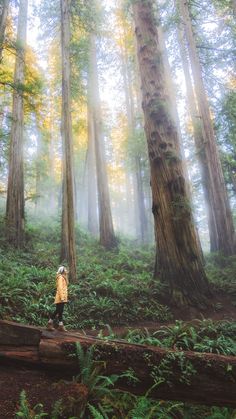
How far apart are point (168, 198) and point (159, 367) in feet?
18.9

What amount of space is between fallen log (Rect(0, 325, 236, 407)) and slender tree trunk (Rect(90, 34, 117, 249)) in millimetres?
10898

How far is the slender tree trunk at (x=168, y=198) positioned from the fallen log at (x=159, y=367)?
4.49 metres

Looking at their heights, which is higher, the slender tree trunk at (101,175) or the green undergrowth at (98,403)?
the slender tree trunk at (101,175)

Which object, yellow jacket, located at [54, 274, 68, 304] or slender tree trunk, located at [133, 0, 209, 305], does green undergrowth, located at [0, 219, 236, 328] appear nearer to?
slender tree trunk, located at [133, 0, 209, 305]

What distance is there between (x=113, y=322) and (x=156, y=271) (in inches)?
90.1

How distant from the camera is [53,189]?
31.0 m

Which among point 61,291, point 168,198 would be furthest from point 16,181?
point 61,291

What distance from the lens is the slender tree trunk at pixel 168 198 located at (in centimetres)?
930

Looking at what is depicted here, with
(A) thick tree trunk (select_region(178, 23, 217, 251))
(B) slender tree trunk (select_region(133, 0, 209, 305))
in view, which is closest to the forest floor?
(B) slender tree trunk (select_region(133, 0, 209, 305))

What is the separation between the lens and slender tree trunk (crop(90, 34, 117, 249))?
16.2 m

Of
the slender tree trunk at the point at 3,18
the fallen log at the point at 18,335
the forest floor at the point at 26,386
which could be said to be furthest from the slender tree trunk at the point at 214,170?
the forest floor at the point at 26,386

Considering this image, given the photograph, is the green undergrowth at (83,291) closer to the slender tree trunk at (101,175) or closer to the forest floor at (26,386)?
the forest floor at (26,386)

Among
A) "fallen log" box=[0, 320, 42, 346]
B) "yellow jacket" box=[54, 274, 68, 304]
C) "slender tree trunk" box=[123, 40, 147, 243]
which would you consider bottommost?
"fallen log" box=[0, 320, 42, 346]

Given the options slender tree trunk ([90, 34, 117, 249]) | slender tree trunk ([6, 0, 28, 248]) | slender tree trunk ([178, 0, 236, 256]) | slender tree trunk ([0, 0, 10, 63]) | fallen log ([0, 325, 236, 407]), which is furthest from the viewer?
slender tree trunk ([90, 34, 117, 249])
